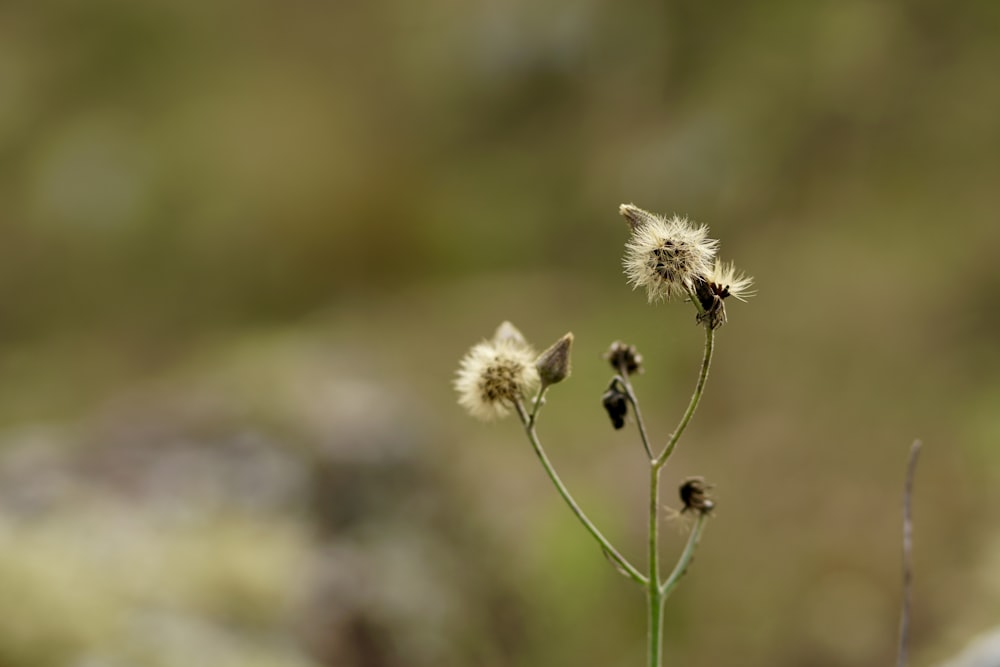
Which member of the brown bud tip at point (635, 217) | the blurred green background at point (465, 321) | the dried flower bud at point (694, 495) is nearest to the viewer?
the brown bud tip at point (635, 217)

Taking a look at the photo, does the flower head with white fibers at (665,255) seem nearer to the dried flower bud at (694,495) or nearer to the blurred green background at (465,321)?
the dried flower bud at (694,495)

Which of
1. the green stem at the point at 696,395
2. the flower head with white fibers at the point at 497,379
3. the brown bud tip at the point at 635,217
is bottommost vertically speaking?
the green stem at the point at 696,395

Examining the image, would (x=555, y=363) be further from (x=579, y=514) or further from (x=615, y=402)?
(x=579, y=514)

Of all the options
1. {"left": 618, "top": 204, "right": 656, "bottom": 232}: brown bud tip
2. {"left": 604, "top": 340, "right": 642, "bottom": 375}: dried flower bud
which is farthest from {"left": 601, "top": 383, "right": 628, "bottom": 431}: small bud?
{"left": 618, "top": 204, "right": 656, "bottom": 232}: brown bud tip

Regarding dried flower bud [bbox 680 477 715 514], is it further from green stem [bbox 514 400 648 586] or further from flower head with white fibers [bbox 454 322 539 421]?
flower head with white fibers [bbox 454 322 539 421]

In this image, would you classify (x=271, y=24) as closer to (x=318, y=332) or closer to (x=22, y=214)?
(x=22, y=214)

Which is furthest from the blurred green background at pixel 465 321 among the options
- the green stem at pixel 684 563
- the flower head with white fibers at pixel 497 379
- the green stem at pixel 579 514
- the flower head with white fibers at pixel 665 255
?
the flower head with white fibers at pixel 665 255

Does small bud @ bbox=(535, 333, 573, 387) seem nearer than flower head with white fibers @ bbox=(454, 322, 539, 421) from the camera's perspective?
Yes

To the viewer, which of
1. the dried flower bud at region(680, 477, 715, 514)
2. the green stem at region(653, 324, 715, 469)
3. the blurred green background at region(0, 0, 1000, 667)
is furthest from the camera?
the blurred green background at region(0, 0, 1000, 667)
